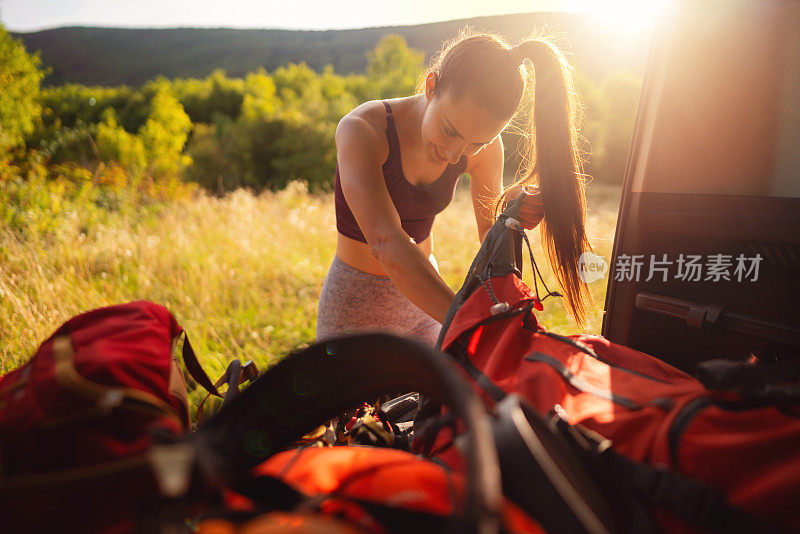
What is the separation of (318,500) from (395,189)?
1487 mm

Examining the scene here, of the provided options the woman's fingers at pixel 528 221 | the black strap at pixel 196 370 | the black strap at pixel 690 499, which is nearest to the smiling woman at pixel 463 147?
the woman's fingers at pixel 528 221

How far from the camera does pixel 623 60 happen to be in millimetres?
45281

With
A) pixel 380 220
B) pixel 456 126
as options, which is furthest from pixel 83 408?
pixel 456 126

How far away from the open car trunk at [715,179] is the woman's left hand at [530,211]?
1.73 ft

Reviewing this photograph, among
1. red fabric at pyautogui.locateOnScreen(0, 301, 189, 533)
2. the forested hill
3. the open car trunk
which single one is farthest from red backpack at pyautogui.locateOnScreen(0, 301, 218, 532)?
the forested hill

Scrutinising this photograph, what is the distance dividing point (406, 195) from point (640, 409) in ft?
4.55

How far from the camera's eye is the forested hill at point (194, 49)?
69.6 metres

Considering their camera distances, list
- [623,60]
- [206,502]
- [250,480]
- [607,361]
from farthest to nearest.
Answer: [623,60] → [607,361] → [250,480] → [206,502]

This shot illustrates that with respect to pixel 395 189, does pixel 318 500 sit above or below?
below

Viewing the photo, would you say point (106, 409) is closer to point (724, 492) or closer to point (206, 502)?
point (206, 502)

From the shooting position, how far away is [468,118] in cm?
160

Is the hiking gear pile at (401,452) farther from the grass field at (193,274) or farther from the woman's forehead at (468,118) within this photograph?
the grass field at (193,274)

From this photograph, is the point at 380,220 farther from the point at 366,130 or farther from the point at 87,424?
the point at 87,424

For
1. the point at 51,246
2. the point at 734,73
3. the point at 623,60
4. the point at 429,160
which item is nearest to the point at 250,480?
the point at 429,160
